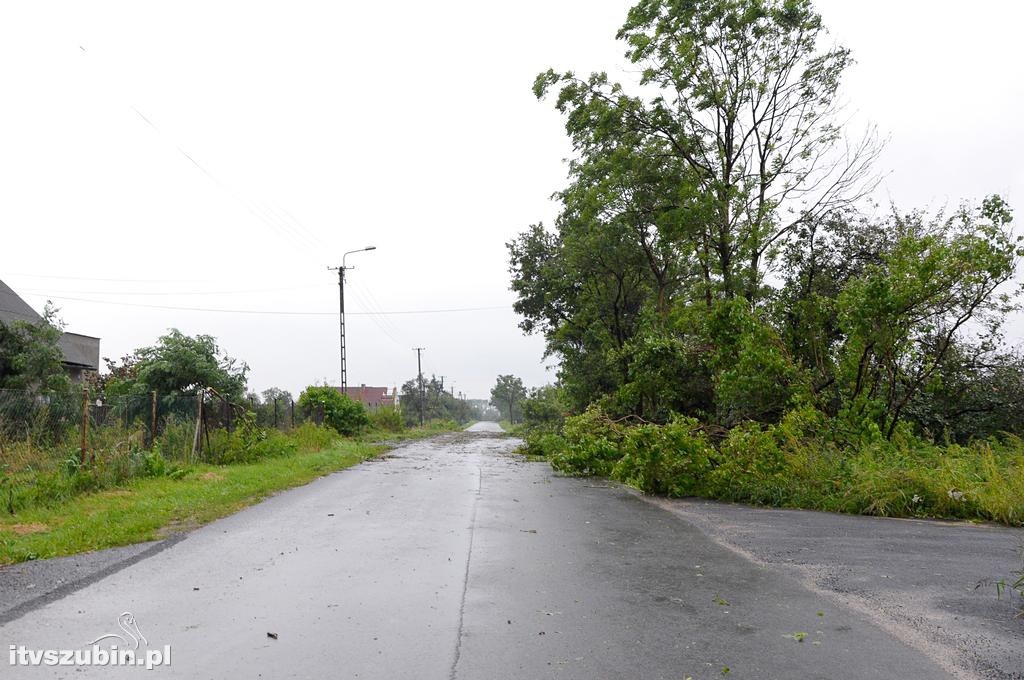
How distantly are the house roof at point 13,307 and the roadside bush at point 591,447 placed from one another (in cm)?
2111

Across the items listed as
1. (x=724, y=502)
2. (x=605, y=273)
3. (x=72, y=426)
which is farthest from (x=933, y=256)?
(x=72, y=426)

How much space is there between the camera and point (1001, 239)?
12.0 meters

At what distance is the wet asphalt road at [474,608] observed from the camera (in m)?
4.05

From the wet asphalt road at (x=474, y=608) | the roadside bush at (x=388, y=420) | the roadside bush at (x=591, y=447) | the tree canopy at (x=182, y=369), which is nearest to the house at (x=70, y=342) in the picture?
the tree canopy at (x=182, y=369)

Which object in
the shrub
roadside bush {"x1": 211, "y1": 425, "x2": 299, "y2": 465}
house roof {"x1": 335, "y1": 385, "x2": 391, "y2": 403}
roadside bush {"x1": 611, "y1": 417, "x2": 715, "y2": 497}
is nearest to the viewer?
roadside bush {"x1": 611, "y1": 417, "x2": 715, "y2": 497}

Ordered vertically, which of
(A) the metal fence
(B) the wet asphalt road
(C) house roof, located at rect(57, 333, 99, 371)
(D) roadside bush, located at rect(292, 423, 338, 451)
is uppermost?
(C) house roof, located at rect(57, 333, 99, 371)

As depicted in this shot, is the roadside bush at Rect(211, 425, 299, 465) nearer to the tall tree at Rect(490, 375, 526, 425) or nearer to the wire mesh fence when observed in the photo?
the wire mesh fence

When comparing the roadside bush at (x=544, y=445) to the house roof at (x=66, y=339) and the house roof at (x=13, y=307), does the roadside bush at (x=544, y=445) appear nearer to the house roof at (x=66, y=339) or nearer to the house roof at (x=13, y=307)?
the house roof at (x=66, y=339)

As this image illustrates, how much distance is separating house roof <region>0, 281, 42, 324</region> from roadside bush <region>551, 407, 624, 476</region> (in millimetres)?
21113

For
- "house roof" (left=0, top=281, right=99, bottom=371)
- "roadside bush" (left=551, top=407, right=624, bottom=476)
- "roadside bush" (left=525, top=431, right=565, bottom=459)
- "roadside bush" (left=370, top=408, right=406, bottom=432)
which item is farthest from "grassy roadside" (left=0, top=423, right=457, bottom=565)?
"roadside bush" (left=370, top=408, right=406, bottom=432)

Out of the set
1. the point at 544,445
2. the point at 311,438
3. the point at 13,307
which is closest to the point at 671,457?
the point at 544,445

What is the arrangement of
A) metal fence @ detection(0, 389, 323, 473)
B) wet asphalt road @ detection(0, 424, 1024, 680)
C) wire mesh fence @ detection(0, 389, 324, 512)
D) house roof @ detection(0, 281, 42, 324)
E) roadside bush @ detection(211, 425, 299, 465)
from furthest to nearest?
house roof @ detection(0, 281, 42, 324) < roadside bush @ detection(211, 425, 299, 465) < metal fence @ detection(0, 389, 323, 473) < wire mesh fence @ detection(0, 389, 324, 512) < wet asphalt road @ detection(0, 424, 1024, 680)

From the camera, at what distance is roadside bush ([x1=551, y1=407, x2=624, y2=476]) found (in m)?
15.6

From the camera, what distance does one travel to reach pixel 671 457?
12039 millimetres
